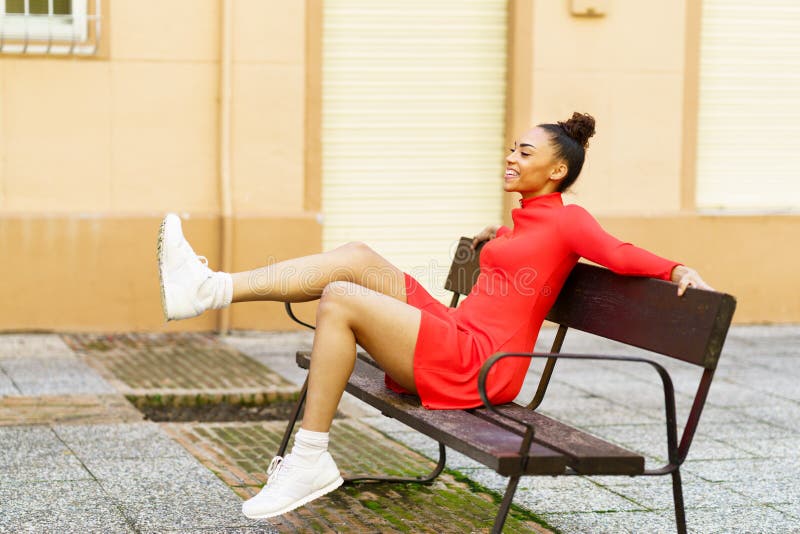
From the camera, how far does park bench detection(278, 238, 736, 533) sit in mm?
3869

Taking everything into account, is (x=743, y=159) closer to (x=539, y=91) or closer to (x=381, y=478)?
(x=539, y=91)

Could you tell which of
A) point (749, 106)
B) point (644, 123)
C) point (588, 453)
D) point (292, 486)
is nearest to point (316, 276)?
point (292, 486)

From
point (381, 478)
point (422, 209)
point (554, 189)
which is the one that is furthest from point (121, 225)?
point (554, 189)

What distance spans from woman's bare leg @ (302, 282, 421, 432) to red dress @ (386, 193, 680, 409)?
63 millimetres

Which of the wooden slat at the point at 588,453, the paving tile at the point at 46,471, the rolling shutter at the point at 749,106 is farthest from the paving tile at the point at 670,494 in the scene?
the rolling shutter at the point at 749,106

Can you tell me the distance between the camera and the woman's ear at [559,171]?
15.7ft

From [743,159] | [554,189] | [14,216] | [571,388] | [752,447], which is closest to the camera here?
[554,189]

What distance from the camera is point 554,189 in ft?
15.8

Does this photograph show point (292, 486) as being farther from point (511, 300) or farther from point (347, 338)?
point (511, 300)

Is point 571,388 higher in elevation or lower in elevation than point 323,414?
lower

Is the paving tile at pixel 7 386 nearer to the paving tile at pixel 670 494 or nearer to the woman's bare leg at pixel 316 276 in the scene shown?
the woman's bare leg at pixel 316 276

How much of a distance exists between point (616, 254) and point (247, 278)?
1355 millimetres

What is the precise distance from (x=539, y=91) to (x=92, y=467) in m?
5.38

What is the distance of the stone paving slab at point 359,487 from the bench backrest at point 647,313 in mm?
830
